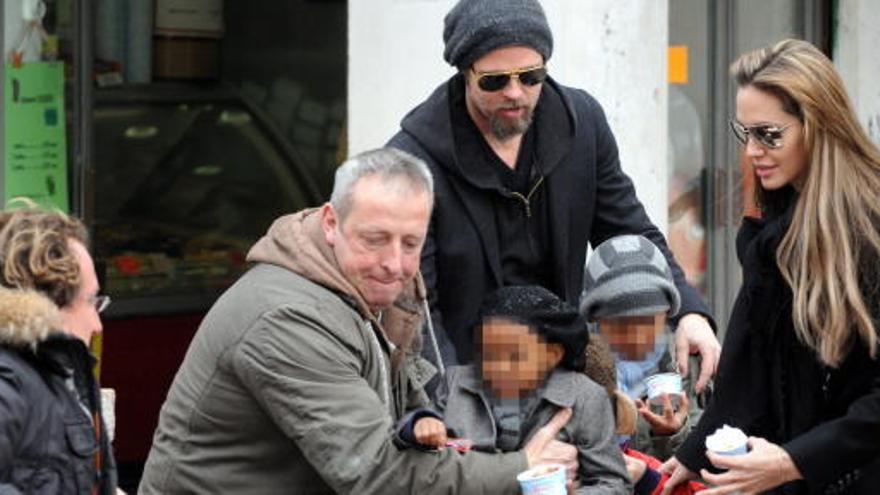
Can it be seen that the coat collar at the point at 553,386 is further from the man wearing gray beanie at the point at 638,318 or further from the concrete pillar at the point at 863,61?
the concrete pillar at the point at 863,61

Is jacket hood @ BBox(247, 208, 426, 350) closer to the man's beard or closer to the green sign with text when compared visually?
the man's beard

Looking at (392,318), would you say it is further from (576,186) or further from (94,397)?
(576,186)

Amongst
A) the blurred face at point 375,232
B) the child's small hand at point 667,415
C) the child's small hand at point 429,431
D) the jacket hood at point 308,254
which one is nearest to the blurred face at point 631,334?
the child's small hand at point 667,415

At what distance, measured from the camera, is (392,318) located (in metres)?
4.56

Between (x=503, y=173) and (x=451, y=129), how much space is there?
170 millimetres

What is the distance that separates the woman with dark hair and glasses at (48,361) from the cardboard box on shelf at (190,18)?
4.41 m

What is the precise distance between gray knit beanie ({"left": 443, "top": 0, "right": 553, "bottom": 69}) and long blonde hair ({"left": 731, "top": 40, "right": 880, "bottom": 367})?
0.65 m

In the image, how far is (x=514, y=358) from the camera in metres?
4.60

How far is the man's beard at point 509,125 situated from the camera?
17.2ft

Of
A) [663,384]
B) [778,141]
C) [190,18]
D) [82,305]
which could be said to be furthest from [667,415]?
[190,18]

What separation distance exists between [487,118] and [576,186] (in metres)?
0.35

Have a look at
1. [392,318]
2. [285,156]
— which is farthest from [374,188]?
[285,156]

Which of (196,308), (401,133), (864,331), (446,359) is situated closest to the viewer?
(864,331)

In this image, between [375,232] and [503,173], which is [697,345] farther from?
[375,232]
